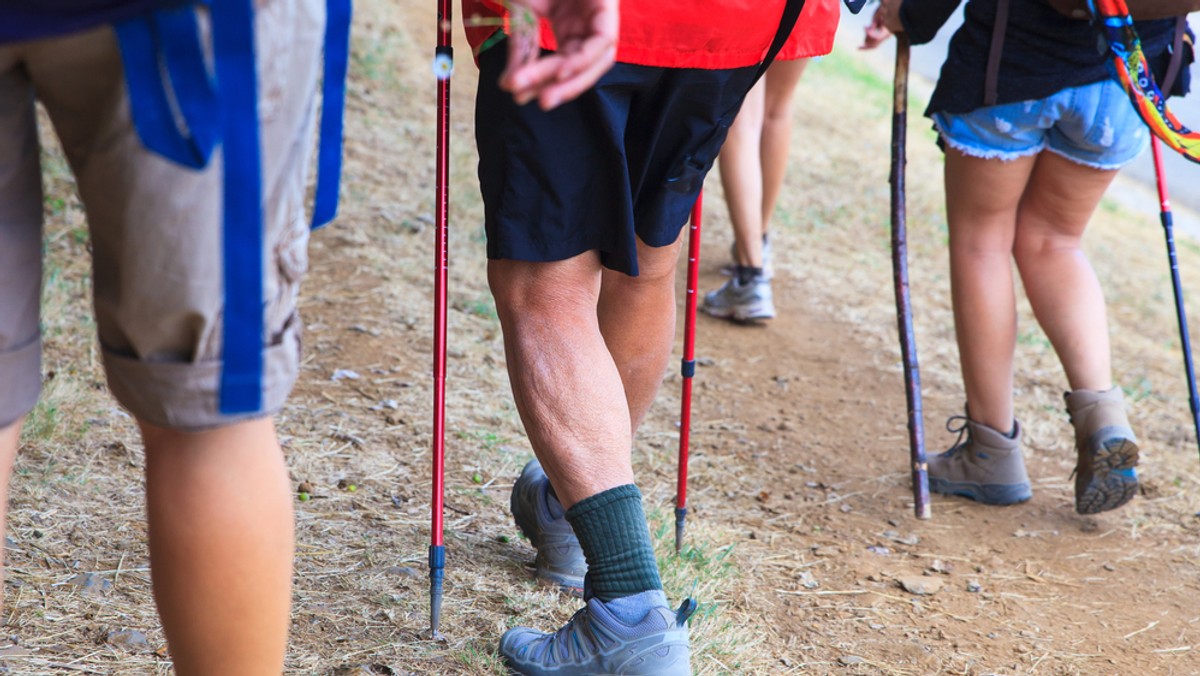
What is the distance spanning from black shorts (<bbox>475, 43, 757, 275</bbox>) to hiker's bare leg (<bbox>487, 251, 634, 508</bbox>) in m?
0.06

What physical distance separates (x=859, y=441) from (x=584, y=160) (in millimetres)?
2138

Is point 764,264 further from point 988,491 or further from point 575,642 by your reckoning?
point 575,642

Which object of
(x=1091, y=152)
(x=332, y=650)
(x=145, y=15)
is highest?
(x=145, y=15)

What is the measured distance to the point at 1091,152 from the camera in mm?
2939

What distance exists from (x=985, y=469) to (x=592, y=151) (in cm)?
194

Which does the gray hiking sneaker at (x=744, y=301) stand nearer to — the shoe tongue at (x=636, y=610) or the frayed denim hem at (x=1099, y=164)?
the frayed denim hem at (x=1099, y=164)

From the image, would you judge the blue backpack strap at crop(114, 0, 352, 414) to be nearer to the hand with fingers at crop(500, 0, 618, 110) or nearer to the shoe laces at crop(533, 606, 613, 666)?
the hand with fingers at crop(500, 0, 618, 110)

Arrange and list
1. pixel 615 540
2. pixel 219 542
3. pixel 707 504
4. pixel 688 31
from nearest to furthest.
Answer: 1. pixel 219 542
2. pixel 688 31
3. pixel 615 540
4. pixel 707 504

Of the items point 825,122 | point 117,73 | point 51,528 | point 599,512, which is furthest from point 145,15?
point 825,122

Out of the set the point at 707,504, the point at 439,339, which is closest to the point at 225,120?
the point at 439,339

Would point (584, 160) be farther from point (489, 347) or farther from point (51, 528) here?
point (489, 347)

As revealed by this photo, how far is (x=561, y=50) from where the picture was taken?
1.14 m

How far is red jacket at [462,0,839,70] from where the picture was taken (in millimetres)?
1773

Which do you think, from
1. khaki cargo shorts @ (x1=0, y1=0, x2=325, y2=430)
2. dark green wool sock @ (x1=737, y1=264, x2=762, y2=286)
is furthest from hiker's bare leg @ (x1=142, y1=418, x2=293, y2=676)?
dark green wool sock @ (x1=737, y1=264, x2=762, y2=286)
